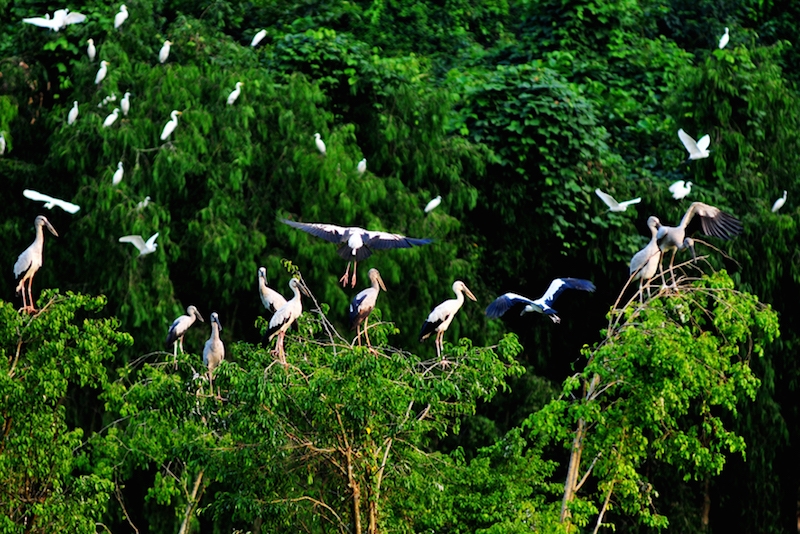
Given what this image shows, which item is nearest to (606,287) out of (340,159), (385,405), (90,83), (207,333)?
(340,159)

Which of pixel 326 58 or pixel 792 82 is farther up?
pixel 326 58

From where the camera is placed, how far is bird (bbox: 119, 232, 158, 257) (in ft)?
39.4

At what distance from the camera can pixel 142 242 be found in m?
12.1

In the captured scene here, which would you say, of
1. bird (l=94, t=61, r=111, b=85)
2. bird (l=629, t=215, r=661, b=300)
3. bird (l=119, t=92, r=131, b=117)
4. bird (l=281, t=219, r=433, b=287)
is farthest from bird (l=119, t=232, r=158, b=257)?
bird (l=629, t=215, r=661, b=300)

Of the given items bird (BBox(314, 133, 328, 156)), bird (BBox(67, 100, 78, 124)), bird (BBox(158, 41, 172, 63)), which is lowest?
bird (BBox(314, 133, 328, 156))

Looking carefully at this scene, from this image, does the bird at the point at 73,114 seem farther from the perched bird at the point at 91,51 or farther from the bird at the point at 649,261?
the bird at the point at 649,261

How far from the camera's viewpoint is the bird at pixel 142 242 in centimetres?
1202

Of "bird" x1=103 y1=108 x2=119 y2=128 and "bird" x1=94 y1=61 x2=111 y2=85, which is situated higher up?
"bird" x1=94 y1=61 x2=111 y2=85

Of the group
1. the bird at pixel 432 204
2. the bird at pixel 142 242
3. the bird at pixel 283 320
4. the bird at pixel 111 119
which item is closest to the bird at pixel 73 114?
the bird at pixel 111 119

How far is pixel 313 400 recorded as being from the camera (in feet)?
28.6

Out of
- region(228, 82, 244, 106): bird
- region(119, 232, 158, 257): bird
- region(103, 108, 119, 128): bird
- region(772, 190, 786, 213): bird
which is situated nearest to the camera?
region(119, 232, 158, 257): bird

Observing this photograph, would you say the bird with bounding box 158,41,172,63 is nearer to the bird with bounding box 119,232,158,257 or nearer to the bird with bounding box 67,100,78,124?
the bird with bounding box 67,100,78,124

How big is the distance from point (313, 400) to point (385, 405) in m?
0.44

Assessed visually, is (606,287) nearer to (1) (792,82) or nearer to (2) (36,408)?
(1) (792,82)
